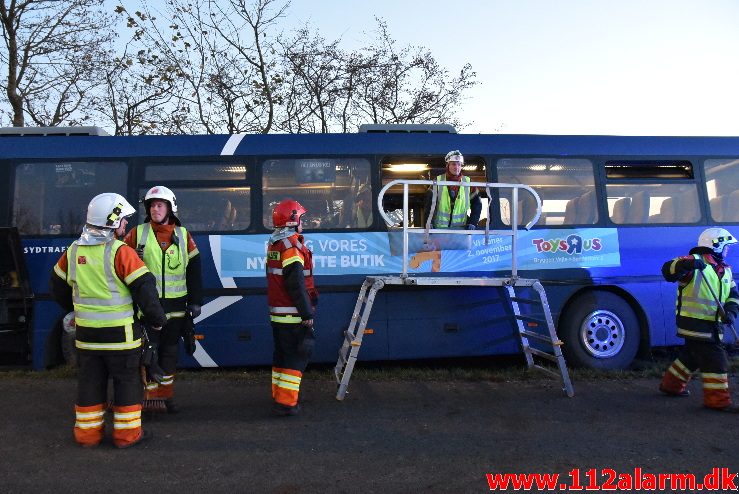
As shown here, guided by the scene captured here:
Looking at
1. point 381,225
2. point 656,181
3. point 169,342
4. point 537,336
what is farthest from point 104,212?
point 656,181

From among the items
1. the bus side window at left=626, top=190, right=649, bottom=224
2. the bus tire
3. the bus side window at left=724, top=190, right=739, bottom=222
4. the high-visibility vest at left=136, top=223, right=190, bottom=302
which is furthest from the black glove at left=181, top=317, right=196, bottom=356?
the bus side window at left=724, top=190, right=739, bottom=222

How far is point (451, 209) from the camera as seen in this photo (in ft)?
18.8

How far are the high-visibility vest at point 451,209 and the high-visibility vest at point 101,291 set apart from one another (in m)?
3.10

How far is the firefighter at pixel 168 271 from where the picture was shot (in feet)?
15.1

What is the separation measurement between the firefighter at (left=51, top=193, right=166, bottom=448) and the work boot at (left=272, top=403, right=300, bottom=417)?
121 centimetres

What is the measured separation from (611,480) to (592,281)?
3.29 m

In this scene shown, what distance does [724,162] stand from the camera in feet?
22.4

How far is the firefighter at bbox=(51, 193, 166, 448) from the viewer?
12.6 ft

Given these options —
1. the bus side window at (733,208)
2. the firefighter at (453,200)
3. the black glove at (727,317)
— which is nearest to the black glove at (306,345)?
the firefighter at (453,200)

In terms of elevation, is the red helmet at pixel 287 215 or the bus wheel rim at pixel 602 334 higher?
the red helmet at pixel 287 215

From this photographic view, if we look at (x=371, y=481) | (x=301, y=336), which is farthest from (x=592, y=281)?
(x=371, y=481)

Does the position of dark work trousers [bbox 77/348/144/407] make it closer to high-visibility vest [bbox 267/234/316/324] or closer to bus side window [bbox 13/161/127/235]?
high-visibility vest [bbox 267/234/316/324]

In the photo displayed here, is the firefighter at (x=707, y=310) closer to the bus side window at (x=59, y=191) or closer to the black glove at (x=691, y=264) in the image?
the black glove at (x=691, y=264)

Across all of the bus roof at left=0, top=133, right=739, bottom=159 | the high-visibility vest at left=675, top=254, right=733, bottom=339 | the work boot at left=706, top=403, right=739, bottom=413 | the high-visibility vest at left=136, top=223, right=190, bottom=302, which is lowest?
the work boot at left=706, top=403, right=739, bottom=413
